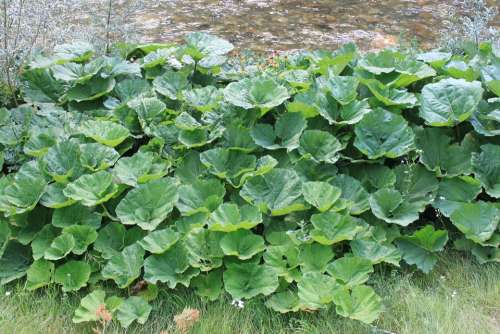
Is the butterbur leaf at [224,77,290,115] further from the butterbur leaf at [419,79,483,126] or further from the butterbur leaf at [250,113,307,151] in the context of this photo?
the butterbur leaf at [419,79,483,126]

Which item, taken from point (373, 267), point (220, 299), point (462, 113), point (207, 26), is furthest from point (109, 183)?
point (207, 26)

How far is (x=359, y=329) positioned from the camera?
2.48m

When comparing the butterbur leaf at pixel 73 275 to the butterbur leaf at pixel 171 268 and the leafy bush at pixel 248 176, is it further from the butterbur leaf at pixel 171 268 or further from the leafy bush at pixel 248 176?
the butterbur leaf at pixel 171 268

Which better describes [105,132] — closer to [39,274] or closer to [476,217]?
[39,274]

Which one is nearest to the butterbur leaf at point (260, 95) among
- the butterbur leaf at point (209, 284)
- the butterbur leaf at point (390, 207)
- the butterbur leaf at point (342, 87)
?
the butterbur leaf at point (342, 87)

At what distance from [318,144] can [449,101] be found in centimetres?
73

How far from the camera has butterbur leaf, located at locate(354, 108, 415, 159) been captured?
3.07 metres

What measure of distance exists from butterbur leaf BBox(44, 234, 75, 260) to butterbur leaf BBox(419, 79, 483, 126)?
6.00 feet

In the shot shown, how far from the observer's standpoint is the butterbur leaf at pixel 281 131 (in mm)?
3137

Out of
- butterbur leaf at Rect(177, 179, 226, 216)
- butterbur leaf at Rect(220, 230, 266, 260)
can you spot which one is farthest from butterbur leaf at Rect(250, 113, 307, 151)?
butterbur leaf at Rect(220, 230, 266, 260)

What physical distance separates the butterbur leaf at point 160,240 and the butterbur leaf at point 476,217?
1317 millimetres

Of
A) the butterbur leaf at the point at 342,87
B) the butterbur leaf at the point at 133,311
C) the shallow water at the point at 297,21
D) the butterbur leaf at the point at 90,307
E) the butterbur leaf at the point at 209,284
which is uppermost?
the butterbur leaf at the point at 342,87

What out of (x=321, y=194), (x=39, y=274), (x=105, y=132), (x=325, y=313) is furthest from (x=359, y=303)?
(x=105, y=132)

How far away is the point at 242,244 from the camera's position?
274 cm
